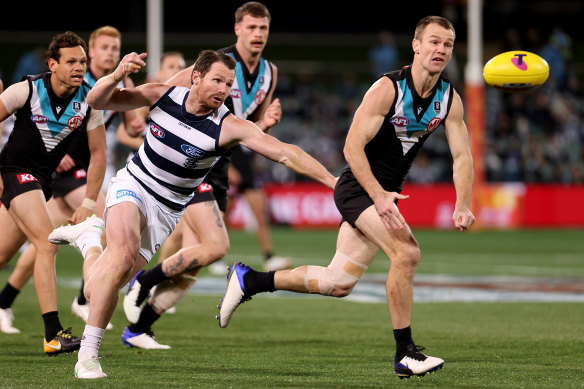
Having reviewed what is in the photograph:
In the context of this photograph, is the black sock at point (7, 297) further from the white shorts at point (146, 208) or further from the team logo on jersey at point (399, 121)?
the team logo on jersey at point (399, 121)

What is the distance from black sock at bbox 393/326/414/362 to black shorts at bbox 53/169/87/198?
3.93 meters

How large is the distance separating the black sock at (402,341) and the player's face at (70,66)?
122 inches

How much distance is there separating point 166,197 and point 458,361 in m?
2.42

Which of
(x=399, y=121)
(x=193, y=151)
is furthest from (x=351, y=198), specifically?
(x=193, y=151)

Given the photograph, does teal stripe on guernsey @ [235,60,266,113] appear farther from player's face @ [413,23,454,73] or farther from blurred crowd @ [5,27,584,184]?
blurred crowd @ [5,27,584,184]

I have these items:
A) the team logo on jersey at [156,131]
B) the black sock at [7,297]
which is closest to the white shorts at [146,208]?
the team logo on jersey at [156,131]

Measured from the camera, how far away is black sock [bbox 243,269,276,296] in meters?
6.87

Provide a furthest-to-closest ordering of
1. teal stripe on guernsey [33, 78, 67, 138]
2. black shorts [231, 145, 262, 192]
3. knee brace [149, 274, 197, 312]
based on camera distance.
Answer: black shorts [231, 145, 262, 192] → knee brace [149, 274, 197, 312] → teal stripe on guernsey [33, 78, 67, 138]

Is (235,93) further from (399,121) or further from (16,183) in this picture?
(399,121)

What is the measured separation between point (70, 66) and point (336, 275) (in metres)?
2.58

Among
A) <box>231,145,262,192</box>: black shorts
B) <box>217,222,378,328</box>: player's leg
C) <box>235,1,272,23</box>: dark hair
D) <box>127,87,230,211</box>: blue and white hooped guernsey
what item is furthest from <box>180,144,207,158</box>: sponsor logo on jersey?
<box>231,145,262,192</box>: black shorts

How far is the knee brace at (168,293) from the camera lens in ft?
25.7

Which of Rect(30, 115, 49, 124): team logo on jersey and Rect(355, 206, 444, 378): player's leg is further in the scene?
Rect(30, 115, 49, 124): team logo on jersey

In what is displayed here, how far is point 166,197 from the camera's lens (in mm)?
6613
